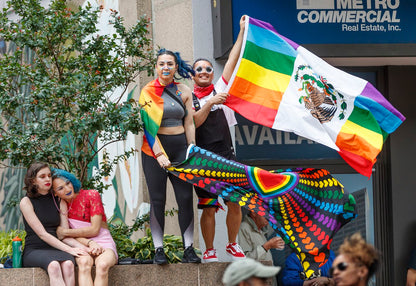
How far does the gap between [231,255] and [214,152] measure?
4.01ft

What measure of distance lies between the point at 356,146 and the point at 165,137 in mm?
2209

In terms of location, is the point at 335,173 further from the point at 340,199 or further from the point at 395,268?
the point at 340,199

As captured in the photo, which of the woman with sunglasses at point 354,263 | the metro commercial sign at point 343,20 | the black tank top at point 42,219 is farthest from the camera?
the metro commercial sign at point 343,20

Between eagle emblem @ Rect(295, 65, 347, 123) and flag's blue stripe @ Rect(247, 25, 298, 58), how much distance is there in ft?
0.87

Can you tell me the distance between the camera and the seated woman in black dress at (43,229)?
9125mm

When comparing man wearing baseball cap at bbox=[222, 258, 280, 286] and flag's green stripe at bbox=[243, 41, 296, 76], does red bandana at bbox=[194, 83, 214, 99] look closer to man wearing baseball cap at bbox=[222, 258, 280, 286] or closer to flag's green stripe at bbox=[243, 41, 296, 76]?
flag's green stripe at bbox=[243, 41, 296, 76]

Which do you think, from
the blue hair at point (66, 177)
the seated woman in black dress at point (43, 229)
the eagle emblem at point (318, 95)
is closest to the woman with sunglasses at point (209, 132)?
the eagle emblem at point (318, 95)

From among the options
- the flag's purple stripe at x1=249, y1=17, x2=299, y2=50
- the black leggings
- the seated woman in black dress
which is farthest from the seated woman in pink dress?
the flag's purple stripe at x1=249, y1=17, x2=299, y2=50

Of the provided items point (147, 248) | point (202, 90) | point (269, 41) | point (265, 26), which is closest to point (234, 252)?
point (147, 248)

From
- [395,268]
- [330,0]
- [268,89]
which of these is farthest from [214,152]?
[395,268]

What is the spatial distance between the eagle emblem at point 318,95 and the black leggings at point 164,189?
1.56 m

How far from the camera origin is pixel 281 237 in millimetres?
9844

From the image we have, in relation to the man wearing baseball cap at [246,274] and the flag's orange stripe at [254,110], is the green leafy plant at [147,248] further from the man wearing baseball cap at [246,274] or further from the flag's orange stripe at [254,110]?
A: the man wearing baseball cap at [246,274]

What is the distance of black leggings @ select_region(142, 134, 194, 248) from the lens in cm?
948
